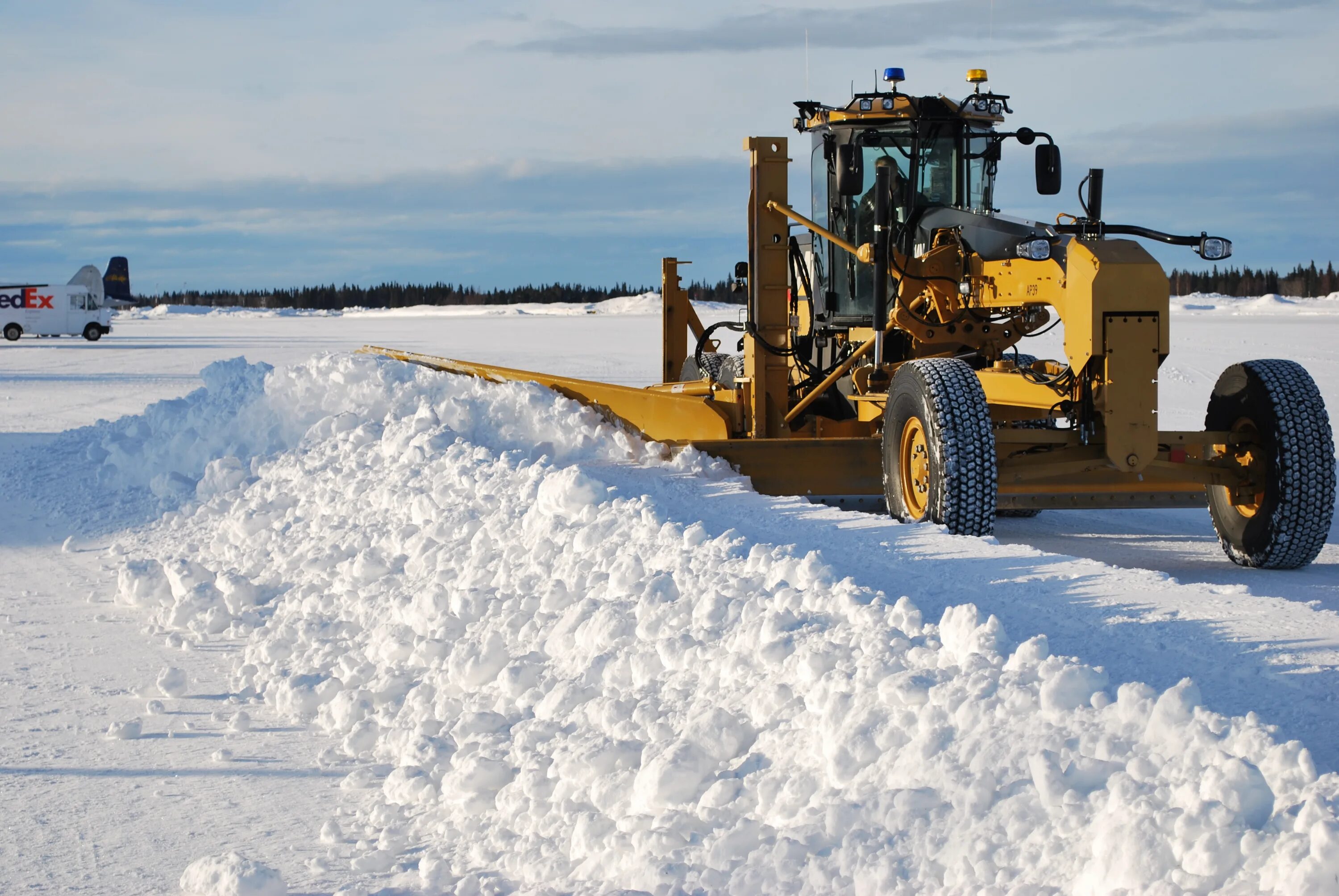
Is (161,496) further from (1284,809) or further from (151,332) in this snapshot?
(151,332)

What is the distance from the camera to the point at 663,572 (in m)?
5.59

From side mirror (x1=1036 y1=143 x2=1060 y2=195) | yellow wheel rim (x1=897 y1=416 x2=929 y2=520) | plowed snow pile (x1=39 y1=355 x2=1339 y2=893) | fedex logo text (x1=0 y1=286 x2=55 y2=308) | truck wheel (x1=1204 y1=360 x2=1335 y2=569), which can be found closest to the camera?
plowed snow pile (x1=39 y1=355 x2=1339 y2=893)

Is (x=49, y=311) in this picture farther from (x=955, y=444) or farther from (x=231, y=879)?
(x=231, y=879)

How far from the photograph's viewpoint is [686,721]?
4359 millimetres

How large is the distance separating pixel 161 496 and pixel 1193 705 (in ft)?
26.4

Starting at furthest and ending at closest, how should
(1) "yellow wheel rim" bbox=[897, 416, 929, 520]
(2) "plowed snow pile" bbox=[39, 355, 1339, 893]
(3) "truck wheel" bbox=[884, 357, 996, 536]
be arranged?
1. (1) "yellow wheel rim" bbox=[897, 416, 929, 520]
2. (3) "truck wheel" bbox=[884, 357, 996, 536]
3. (2) "plowed snow pile" bbox=[39, 355, 1339, 893]

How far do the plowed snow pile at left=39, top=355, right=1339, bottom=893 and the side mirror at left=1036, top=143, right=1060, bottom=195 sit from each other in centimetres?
349

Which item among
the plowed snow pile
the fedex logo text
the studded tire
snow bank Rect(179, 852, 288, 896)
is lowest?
snow bank Rect(179, 852, 288, 896)

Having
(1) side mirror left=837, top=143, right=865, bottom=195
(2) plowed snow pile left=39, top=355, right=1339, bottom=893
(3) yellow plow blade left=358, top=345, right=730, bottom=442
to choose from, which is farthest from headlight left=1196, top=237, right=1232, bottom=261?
(3) yellow plow blade left=358, top=345, right=730, bottom=442

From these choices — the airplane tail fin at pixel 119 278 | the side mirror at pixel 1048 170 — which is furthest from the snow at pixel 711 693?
the airplane tail fin at pixel 119 278

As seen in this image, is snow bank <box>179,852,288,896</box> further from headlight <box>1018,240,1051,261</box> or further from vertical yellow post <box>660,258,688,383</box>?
vertical yellow post <box>660,258,688,383</box>

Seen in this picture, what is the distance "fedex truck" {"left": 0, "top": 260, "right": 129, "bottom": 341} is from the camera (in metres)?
43.8

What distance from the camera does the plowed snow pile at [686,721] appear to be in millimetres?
3287

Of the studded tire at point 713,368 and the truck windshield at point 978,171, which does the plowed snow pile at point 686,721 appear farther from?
the studded tire at point 713,368
